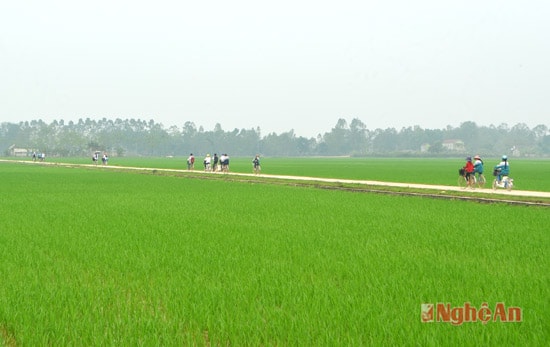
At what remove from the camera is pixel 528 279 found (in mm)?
7801

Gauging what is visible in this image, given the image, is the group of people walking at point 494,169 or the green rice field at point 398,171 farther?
the green rice field at point 398,171

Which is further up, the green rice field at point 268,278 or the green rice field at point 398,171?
the green rice field at point 268,278

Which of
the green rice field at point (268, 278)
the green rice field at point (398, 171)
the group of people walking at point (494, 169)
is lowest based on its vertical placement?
the green rice field at point (398, 171)

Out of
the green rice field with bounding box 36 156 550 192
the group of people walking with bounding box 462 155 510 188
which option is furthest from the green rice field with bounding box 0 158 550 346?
the green rice field with bounding box 36 156 550 192

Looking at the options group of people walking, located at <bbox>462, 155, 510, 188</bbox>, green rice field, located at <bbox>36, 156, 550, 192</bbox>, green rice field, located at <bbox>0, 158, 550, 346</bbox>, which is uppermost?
group of people walking, located at <bbox>462, 155, 510, 188</bbox>

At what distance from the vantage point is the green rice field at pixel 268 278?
562 centimetres

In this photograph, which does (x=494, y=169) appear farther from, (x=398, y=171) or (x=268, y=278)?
(x=398, y=171)

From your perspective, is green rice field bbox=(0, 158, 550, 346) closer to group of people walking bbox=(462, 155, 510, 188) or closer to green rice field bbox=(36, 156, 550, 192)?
group of people walking bbox=(462, 155, 510, 188)

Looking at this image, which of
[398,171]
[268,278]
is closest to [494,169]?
[268,278]

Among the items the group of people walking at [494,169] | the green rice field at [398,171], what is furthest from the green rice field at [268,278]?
the green rice field at [398,171]

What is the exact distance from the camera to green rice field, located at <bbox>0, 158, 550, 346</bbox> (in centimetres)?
562

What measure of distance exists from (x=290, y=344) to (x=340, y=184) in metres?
25.5

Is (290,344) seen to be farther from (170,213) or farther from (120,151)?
(120,151)

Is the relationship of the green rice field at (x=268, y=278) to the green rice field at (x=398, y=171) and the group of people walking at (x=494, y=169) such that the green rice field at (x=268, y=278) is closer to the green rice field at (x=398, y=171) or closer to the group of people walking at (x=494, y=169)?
the group of people walking at (x=494, y=169)
